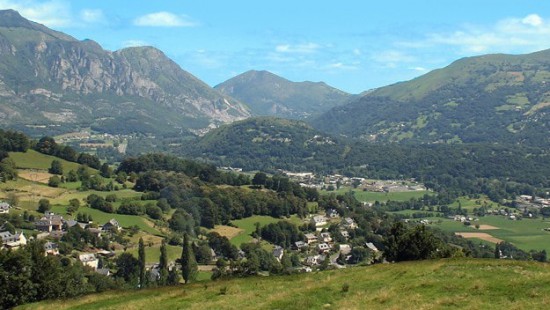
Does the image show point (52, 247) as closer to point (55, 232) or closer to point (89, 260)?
point (89, 260)

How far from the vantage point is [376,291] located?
100ft

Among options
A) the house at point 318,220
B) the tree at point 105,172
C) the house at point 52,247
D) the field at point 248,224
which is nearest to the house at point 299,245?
the field at point 248,224

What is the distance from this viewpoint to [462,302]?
86.1ft

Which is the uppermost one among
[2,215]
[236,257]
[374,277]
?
[374,277]

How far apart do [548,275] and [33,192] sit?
462 feet

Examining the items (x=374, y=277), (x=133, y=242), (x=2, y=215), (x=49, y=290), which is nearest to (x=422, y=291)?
(x=374, y=277)

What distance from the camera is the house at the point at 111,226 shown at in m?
126

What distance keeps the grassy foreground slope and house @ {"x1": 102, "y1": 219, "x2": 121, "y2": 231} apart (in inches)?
3654

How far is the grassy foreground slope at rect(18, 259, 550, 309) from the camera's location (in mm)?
26828

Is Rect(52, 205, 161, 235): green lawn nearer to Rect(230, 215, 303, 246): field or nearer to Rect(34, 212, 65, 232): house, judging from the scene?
Rect(34, 212, 65, 232): house

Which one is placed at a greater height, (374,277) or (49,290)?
(374,277)

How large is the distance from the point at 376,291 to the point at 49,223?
10573 centimetres

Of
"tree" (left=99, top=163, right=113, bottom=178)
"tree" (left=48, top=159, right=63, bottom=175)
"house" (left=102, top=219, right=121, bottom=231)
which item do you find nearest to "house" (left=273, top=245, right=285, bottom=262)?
"house" (left=102, top=219, right=121, bottom=231)

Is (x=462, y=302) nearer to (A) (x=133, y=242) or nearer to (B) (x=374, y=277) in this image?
(B) (x=374, y=277)
